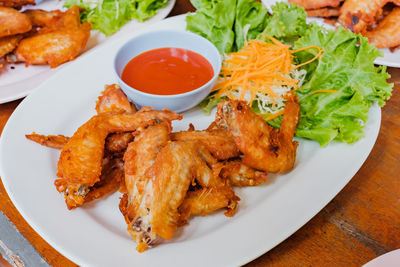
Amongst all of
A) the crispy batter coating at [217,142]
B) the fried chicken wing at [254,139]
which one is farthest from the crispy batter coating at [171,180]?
the fried chicken wing at [254,139]

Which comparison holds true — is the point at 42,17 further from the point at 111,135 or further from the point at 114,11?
the point at 111,135

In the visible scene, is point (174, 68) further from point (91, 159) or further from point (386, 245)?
point (386, 245)

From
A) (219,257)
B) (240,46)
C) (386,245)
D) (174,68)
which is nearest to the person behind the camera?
(219,257)

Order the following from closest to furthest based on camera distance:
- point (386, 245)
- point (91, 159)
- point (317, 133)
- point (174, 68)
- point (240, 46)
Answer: point (91, 159), point (386, 245), point (317, 133), point (174, 68), point (240, 46)

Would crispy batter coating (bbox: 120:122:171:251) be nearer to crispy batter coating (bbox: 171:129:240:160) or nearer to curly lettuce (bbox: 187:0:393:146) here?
crispy batter coating (bbox: 171:129:240:160)

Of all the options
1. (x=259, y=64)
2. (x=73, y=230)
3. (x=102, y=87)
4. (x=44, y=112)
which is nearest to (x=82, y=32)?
(x=102, y=87)

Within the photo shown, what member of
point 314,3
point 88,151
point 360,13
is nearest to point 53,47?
point 88,151
